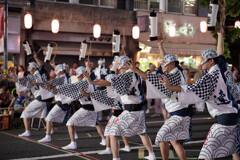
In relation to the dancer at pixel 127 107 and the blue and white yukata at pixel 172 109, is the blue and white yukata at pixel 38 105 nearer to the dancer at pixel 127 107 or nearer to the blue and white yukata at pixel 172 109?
the dancer at pixel 127 107

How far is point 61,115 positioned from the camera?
417 inches

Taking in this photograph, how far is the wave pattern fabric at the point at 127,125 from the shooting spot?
7996 mm

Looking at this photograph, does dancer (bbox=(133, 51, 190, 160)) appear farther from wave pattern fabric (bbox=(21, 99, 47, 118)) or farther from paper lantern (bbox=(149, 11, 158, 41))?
wave pattern fabric (bbox=(21, 99, 47, 118))

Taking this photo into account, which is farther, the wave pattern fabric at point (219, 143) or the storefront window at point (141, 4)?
the storefront window at point (141, 4)

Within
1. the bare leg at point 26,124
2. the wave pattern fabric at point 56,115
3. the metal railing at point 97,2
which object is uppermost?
the metal railing at point 97,2

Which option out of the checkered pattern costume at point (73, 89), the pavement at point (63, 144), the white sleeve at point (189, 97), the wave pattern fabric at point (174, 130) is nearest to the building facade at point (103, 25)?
the pavement at point (63, 144)

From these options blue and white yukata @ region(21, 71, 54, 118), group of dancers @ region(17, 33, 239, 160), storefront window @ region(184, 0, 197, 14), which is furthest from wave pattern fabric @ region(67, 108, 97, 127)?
storefront window @ region(184, 0, 197, 14)

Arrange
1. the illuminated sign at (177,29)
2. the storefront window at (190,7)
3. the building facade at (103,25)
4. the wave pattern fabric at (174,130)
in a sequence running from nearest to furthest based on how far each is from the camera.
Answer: the wave pattern fabric at (174,130) → the building facade at (103,25) → the illuminated sign at (177,29) → the storefront window at (190,7)

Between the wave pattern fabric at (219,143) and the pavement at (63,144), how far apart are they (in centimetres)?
284

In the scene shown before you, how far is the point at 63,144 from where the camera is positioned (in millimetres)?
10242

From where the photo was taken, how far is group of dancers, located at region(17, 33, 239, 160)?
6078 mm

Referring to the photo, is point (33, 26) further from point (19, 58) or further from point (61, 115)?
point (61, 115)

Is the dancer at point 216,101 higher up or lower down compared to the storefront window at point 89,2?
lower down

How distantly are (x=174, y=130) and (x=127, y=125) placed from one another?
1.17 metres
